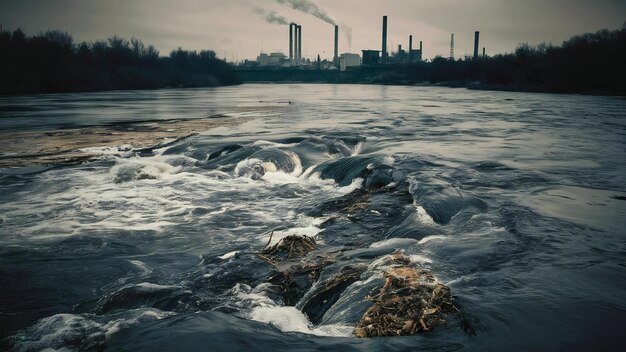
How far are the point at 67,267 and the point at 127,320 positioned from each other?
226 cm

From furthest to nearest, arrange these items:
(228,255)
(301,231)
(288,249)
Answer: (301,231)
(228,255)
(288,249)

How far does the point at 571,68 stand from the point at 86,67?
65.2 meters

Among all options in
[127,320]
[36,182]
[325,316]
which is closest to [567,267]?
[325,316]

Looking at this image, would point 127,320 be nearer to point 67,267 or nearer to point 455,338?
point 67,267

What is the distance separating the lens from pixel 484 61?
324ft

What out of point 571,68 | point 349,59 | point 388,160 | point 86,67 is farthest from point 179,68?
point 388,160

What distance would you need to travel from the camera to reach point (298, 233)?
799 centimetres

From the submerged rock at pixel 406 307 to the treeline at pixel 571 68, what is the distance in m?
60.0

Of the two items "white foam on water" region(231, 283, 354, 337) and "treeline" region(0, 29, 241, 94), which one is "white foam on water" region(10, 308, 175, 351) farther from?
"treeline" region(0, 29, 241, 94)

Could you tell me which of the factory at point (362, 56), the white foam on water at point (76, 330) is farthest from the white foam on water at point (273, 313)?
the factory at point (362, 56)

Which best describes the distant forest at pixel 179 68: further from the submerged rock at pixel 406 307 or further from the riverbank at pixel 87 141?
the submerged rock at pixel 406 307

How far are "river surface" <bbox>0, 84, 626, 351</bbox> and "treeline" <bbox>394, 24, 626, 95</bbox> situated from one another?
49.1 metres

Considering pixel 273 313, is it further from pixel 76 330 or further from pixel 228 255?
pixel 228 255

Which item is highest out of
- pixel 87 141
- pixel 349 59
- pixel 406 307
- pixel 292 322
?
pixel 349 59
